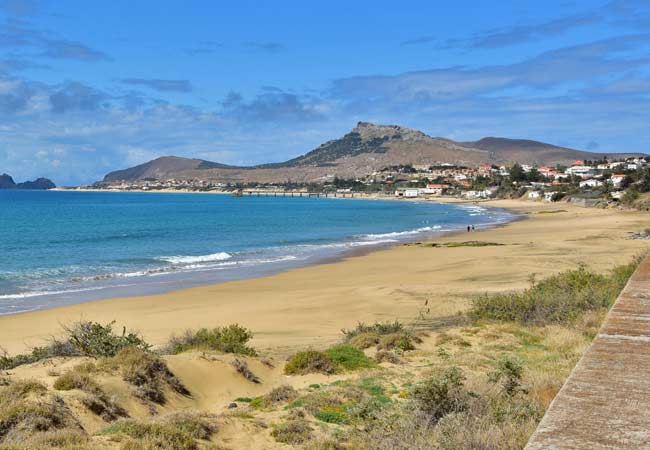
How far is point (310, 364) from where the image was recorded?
Result: 1070cm

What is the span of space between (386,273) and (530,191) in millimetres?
114539

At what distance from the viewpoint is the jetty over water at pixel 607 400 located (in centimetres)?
293

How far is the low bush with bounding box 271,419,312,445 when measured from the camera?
23.6 feet

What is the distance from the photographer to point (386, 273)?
93.5 feet

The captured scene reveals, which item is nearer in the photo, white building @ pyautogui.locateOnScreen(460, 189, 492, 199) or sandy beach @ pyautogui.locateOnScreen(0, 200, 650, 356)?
sandy beach @ pyautogui.locateOnScreen(0, 200, 650, 356)

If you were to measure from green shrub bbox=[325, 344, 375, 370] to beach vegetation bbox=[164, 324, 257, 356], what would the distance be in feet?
5.47

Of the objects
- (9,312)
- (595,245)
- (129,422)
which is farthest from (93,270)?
(595,245)

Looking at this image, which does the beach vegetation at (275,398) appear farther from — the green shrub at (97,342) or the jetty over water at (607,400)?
the jetty over water at (607,400)

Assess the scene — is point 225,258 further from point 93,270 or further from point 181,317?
point 181,317

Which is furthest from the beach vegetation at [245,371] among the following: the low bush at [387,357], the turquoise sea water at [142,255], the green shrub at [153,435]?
the turquoise sea water at [142,255]

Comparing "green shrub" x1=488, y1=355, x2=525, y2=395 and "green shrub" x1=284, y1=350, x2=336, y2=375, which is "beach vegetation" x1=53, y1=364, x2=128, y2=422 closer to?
"green shrub" x1=284, y1=350, x2=336, y2=375

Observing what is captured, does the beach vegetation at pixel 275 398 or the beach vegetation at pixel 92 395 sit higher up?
the beach vegetation at pixel 92 395

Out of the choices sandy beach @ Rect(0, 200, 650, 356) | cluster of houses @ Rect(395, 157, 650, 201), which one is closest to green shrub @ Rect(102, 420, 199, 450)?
sandy beach @ Rect(0, 200, 650, 356)

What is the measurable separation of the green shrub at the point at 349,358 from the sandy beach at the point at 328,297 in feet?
6.01
